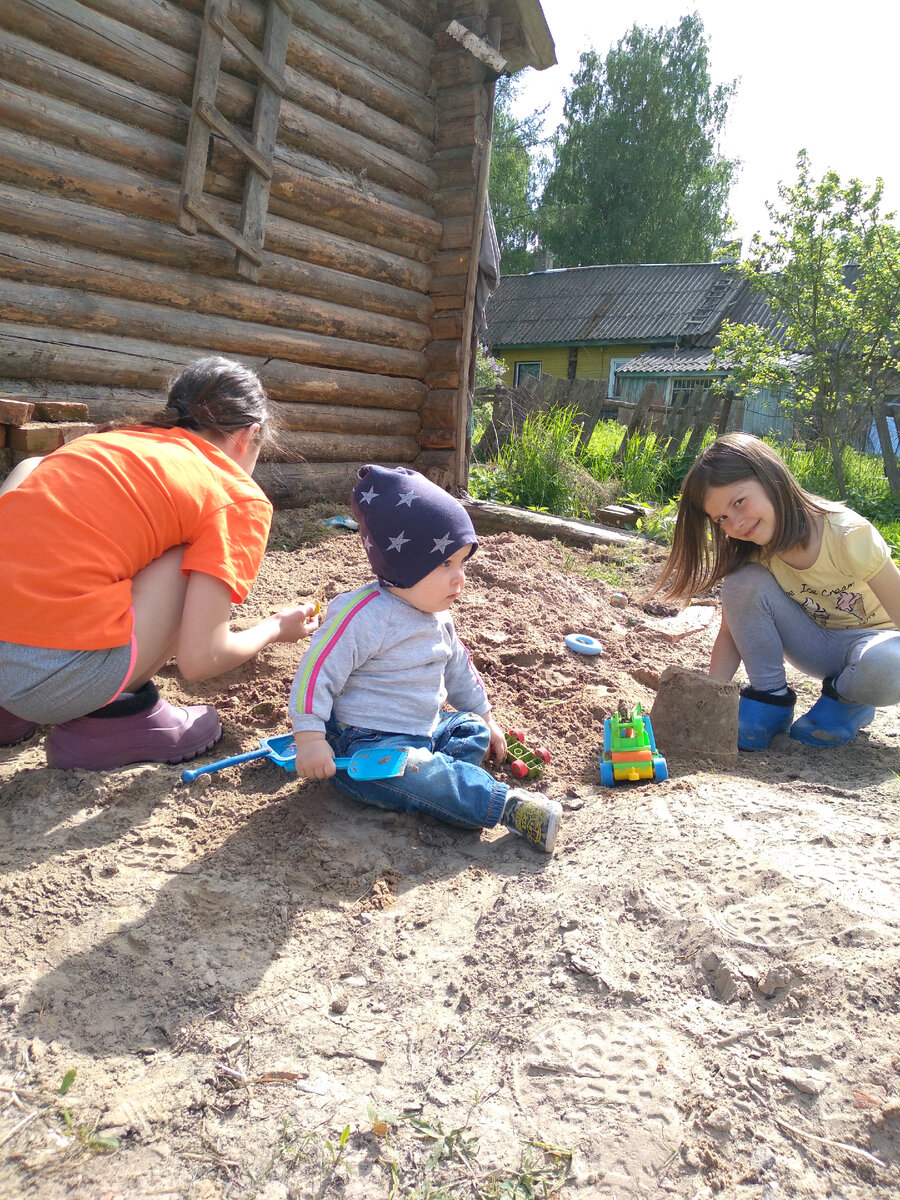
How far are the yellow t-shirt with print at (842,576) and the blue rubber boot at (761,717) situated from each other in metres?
0.35

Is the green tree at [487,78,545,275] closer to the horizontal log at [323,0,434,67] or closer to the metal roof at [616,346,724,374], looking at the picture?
the metal roof at [616,346,724,374]

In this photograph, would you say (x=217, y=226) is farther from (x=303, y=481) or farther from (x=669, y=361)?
(x=669, y=361)

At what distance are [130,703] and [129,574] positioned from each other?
0.38m

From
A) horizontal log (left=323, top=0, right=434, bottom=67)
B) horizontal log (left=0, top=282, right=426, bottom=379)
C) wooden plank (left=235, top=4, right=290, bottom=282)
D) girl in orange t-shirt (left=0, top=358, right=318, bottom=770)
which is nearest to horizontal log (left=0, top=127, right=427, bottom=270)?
wooden plank (left=235, top=4, right=290, bottom=282)

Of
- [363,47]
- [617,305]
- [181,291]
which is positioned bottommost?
[181,291]

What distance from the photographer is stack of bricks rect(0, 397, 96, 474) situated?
119 inches

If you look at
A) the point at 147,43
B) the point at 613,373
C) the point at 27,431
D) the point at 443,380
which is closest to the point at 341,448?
the point at 443,380

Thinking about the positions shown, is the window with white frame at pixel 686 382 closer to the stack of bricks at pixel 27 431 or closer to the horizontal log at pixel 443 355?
the horizontal log at pixel 443 355

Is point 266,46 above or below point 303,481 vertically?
above

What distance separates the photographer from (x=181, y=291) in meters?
4.37

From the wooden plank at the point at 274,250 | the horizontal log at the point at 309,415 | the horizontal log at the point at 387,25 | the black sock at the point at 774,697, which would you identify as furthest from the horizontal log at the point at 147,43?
the black sock at the point at 774,697

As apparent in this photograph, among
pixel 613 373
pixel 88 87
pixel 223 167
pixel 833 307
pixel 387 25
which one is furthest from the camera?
pixel 613 373

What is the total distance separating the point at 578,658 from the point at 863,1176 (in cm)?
240

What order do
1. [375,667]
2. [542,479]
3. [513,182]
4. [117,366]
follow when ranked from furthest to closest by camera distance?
[513,182] → [542,479] → [117,366] → [375,667]
